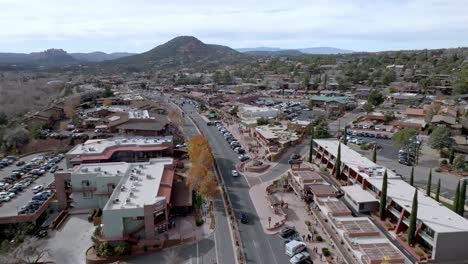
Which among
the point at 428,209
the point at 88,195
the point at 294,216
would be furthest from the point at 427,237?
the point at 88,195

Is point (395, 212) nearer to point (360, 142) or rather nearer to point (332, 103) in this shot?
point (360, 142)

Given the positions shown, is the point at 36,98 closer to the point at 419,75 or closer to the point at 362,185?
the point at 362,185

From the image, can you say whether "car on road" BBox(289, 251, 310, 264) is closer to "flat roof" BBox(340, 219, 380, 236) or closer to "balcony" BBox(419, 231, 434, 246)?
"flat roof" BBox(340, 219, 380, 236)

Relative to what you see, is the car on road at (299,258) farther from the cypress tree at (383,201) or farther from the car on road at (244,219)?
the cypress tree at (383,201)

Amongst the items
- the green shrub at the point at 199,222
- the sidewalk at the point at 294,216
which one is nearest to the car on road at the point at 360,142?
the sidewalk at the point at 294,216

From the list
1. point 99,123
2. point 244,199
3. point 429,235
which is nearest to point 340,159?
point 244,199
